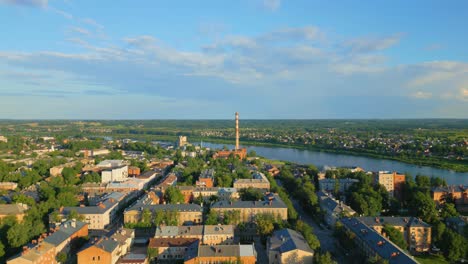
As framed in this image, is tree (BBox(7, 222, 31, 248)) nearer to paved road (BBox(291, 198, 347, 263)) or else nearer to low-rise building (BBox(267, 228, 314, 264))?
low-rise building (BBox(267, 228, 314, 264))

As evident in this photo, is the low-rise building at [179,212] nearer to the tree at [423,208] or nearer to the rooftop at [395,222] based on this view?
the rooftop at [395,222]

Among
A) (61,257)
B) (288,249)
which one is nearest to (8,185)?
(61,257)

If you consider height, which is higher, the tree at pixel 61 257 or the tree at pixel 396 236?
the tree at pixel 396 236

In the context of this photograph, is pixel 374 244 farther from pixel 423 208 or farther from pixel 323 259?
pixel 423 208

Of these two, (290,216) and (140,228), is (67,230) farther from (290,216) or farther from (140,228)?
(290,216)

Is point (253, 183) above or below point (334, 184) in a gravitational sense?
above

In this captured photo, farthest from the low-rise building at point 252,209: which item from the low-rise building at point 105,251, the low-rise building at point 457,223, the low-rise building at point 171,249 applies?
the low-rise building at point 457,223

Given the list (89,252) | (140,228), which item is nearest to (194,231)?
(140,228)
